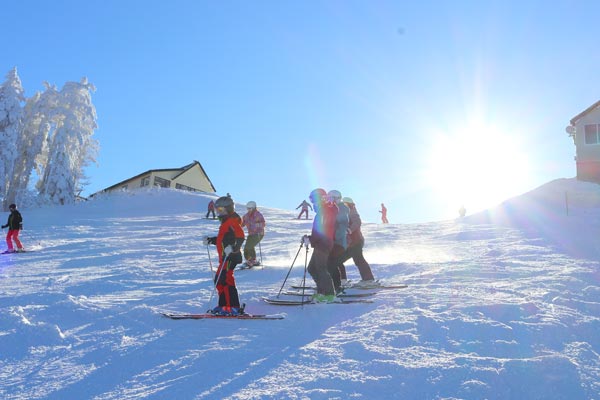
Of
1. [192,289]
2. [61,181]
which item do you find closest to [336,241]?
[192,289]

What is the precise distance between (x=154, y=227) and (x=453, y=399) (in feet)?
78.8

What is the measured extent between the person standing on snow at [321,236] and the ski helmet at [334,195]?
0.45 ft

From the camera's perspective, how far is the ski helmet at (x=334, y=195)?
8920 mm

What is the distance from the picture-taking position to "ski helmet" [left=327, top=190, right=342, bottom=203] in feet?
29.3

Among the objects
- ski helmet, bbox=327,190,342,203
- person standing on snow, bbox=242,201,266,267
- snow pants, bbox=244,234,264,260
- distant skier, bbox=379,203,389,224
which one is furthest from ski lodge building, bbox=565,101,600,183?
ski helmet, bbox=327,190,342,203

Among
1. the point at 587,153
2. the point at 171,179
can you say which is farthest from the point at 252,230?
the point at 171,179

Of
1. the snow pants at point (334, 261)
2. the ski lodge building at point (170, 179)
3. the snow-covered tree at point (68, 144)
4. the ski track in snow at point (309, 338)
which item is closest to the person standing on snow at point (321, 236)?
the snow pants at point (334, 261)

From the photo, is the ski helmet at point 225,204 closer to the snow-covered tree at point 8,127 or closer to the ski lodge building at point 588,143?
the ski lodge building at point 588,143

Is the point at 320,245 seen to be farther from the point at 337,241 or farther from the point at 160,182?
the point at 160,182

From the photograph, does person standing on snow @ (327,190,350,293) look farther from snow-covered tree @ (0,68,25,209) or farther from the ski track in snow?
snow-covered tree @ (0,68,25,209)

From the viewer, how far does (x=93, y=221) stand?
28.2 meters

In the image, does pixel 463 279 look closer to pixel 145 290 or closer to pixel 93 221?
pixel 145 290

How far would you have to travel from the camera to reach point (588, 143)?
3644cm

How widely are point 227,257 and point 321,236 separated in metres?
1.90
